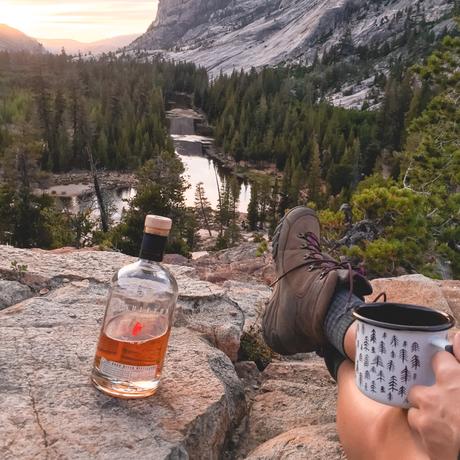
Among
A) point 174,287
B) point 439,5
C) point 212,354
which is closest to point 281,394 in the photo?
point 212,354

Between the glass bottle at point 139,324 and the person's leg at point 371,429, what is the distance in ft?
2.07

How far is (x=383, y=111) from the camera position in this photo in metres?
55.5

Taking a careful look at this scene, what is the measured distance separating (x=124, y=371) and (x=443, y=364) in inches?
38.8

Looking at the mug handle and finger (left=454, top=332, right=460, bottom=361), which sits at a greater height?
finger (left=454, top=332, right=460, bottom=361)

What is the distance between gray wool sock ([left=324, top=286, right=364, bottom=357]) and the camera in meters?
2.08

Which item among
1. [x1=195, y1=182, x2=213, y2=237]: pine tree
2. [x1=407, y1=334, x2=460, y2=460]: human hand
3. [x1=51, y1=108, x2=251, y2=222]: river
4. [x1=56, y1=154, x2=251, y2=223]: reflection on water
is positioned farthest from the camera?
[x1=51, y1=108, x2=251, y2=222]: river

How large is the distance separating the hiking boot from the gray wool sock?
0.03 metres

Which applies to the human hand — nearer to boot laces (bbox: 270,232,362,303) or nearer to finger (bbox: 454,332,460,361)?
finger (bbox: 454,332,460,361)

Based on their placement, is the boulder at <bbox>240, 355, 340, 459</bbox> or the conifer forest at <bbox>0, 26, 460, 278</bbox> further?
the conifer forest at <bbox>0, 26, 460, 278</bbox>

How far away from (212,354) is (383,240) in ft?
14.3

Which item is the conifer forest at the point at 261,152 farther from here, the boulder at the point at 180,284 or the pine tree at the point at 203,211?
the boulder at the point at 180,284

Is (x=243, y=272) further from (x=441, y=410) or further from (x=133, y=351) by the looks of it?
(x=441, y=410)

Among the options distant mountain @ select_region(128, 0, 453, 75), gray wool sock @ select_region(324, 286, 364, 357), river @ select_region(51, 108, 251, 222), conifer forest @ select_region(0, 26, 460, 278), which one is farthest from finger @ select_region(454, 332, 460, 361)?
distant mountain @ select_region(128, 0, 453, 75)

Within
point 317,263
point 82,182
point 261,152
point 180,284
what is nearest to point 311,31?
point 261,152
